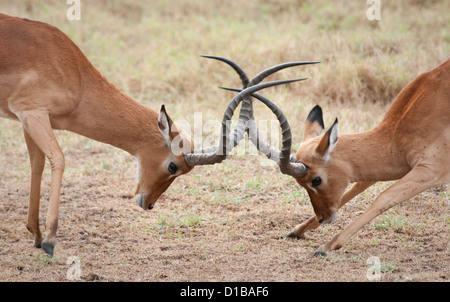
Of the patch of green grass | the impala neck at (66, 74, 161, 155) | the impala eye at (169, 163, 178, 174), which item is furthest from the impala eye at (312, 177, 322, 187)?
the impala neck at (66, 74, 161, 155)

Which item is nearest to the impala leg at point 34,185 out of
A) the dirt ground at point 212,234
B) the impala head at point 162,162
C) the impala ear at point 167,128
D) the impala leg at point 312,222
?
the dirt ground at point 212,234

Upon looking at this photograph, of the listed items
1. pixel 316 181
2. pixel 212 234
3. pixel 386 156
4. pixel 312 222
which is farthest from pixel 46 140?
pixel 386 156

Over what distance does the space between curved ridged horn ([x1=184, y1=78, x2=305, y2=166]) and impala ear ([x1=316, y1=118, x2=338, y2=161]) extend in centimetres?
51

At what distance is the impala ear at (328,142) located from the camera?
17.0ft

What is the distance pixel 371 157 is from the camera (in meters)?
5.39

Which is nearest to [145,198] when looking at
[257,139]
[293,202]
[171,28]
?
[257,139]

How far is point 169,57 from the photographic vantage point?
10844 mm

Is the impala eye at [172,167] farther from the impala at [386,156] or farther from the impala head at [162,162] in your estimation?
the impala at [386,156]

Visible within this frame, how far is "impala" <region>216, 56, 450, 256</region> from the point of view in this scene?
5.23 metres

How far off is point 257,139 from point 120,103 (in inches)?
48.9

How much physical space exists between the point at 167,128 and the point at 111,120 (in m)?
0.52

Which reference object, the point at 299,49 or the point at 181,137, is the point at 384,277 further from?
the point at 299,49

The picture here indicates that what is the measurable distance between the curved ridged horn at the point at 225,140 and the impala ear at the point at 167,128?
8.8 inches

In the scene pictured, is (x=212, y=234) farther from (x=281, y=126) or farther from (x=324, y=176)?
(x=281, y=126)
